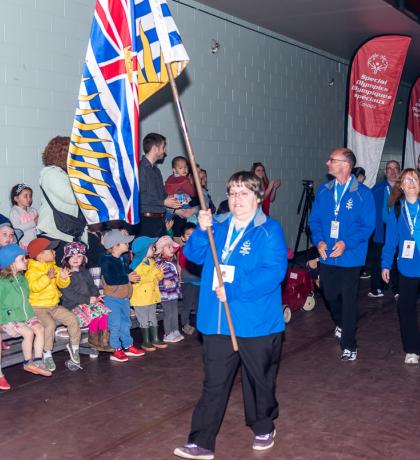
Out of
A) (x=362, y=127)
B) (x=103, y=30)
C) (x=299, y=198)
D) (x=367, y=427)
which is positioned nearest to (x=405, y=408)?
(x=367, y=427)

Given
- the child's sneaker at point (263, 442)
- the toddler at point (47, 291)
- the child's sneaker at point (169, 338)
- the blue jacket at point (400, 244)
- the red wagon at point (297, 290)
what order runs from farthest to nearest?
the red wagon at point (297, 290) < the child's sneaker at point (169, 338) < the blue jacket at point (400, 244) < the toddler at point (47, 291) < the child's sneaker at point (263, 442)

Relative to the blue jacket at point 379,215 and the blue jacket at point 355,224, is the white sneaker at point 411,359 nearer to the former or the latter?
the blue jacket at point 355,224

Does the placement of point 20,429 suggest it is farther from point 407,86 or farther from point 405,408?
point 407,86

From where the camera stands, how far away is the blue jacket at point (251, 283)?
4.32 m

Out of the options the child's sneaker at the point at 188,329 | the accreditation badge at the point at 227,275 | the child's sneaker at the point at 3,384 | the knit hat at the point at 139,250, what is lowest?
the child's sneaker at the point at 188,329

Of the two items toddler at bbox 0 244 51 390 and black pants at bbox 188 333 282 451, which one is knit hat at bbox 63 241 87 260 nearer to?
toddler at bbox 0 244 51 390

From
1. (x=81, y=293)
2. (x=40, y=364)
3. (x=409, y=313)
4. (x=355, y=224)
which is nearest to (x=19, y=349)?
(x=40, y=364)

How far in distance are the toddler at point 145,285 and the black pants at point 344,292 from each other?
1.66m

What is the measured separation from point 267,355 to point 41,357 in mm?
2578

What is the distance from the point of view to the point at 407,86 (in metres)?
20.6

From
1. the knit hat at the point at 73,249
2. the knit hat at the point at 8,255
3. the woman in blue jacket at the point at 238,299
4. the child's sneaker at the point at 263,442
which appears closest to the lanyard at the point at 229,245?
the woman in blue jacket at the point at 238,299

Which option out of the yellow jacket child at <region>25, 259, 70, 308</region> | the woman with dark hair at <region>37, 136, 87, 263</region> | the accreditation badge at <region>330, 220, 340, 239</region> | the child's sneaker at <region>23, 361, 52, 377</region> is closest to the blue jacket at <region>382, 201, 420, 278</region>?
the accreditation badge at <region>330, 220, 340, 239</region>

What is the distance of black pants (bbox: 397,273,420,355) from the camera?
652 cm

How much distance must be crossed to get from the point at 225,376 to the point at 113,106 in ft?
8.74
